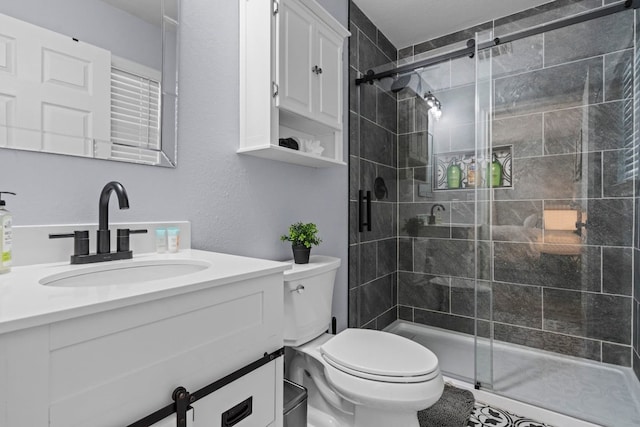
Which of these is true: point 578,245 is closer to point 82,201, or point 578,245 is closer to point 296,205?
point 296,205

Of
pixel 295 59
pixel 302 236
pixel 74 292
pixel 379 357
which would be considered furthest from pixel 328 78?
pixel 74 292

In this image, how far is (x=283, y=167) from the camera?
5.38ft

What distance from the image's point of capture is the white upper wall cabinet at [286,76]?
133 cm

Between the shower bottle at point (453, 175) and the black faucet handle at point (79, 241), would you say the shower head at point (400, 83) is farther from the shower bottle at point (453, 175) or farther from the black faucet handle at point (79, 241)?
the black faucet handle at point (79, 241)

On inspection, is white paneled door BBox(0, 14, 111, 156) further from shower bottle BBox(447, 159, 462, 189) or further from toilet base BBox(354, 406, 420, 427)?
shower bottle BBox(447, 159, 462, 189)

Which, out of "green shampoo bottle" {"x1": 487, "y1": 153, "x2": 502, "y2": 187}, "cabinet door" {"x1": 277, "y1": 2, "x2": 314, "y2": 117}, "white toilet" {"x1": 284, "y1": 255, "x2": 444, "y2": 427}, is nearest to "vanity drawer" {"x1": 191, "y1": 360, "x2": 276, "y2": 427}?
"white toilet" {"x1": 284, "y1": 255, "x2": 444, "y2": 427}

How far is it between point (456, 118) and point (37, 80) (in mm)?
2135

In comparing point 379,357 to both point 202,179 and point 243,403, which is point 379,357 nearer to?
point 243,403

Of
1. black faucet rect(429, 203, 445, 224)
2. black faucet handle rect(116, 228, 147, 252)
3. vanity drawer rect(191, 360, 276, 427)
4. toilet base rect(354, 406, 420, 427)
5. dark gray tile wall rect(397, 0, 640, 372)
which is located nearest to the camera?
vanity drawer rect(191, 360, 276, 427)

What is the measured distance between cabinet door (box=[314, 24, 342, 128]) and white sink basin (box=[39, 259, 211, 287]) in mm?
948

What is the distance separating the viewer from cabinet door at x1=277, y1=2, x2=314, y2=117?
1.37 meters

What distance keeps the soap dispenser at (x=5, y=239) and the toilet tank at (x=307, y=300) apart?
0.80 m

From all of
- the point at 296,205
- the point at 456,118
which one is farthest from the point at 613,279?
the point at 296,205

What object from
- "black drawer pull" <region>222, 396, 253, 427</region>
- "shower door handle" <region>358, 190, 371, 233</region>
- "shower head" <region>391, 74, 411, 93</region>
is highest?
"shower head" <region>391, 74, 411, 93</region>
